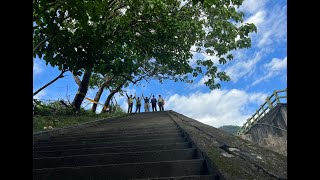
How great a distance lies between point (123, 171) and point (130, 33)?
32.2 ft

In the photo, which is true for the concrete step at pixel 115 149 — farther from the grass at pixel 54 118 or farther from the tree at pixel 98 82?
the tree at pixel 98 82

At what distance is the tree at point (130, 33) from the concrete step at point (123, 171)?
117 inches

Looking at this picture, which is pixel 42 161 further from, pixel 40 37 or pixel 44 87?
pixel 44 87

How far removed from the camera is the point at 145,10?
13.2 m

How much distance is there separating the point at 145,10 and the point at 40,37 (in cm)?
550

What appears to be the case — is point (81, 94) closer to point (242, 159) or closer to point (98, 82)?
point (98, 82)

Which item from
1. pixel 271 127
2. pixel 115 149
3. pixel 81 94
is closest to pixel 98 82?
pixel 81 94

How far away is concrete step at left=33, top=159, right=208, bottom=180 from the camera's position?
3.34 metres

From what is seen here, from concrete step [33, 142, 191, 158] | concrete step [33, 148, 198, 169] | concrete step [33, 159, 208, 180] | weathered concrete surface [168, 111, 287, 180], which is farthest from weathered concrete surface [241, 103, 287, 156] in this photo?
concrete step [33, 159, 208, 180]

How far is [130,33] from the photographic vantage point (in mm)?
12719

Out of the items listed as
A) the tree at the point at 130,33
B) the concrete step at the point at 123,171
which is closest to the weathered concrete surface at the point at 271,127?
the tree at the point at 130,33
